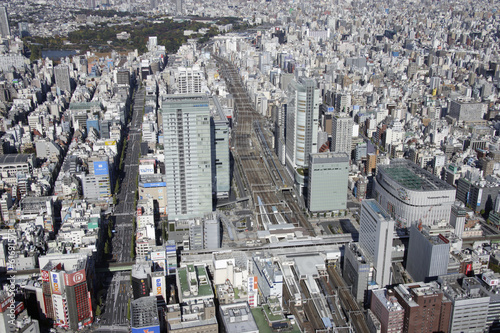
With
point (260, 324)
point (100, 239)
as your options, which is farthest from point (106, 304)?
point (260, 324)

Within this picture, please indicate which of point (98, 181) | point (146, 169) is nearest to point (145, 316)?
point (98, 181)

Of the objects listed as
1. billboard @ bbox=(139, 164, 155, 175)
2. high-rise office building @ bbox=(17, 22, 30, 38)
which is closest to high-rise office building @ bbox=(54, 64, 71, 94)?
→ billboard @ bbox=(139, 164, 155, 175)

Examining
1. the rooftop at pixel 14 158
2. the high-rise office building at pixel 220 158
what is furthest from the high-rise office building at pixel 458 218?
the rooftop at pixel 14 158

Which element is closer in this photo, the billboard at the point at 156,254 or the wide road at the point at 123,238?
the wide road at the point at 123,238

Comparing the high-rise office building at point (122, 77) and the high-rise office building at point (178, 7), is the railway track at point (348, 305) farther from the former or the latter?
the high-rise office building at point (178, 7)

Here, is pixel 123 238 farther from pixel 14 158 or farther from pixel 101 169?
pixel 14 158

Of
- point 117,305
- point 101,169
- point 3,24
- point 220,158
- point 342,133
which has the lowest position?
point 117,305

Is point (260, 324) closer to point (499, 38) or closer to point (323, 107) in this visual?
point (323, 107)
